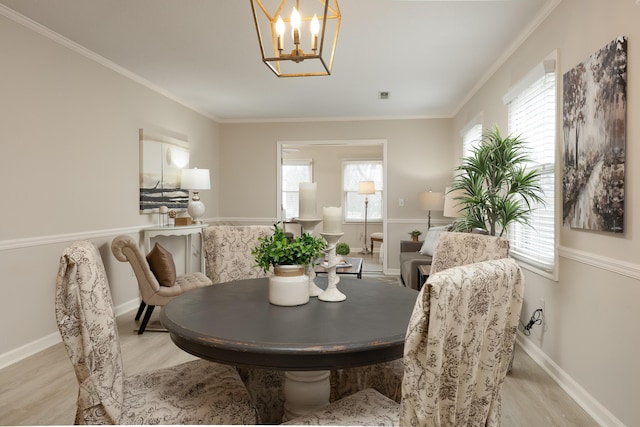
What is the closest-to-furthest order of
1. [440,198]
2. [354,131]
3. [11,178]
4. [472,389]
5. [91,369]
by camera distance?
[472,389] → [91,369] → [11,178] → [440,198] → [354,131]

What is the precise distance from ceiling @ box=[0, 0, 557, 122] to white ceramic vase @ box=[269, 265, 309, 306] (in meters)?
2.07

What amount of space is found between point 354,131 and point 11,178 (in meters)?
4.71

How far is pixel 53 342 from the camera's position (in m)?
3.43

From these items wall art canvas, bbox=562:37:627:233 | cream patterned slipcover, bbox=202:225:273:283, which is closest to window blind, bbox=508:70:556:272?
wall art canvas, bbox=562:37:627:233

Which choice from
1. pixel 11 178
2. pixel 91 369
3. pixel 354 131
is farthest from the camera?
pixel 354 131

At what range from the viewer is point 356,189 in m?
9.34

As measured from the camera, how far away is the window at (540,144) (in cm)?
284

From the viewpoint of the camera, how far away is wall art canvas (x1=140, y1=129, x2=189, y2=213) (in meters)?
4.66

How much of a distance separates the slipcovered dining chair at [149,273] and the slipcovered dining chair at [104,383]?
2179 mm

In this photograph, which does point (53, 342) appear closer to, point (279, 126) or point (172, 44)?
point (172, 44)

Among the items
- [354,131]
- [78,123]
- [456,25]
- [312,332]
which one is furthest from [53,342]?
[354,131]

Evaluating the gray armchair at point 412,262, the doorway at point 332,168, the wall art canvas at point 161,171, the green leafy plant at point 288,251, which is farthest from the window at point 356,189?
the green leafy plant at point 288,251

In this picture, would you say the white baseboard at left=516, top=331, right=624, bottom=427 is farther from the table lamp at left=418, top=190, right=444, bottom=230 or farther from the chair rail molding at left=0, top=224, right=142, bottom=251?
the chair rail molding at left=0, top=224, right=142, bottom=251

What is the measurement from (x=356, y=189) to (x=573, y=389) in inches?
279
